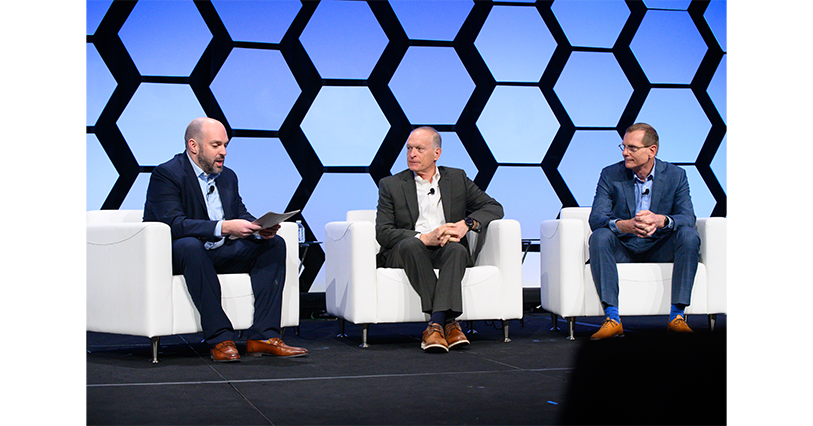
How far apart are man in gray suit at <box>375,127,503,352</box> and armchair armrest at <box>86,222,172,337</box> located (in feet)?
3.24

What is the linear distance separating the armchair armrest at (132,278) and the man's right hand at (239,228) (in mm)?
213

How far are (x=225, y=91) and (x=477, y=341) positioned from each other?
7.45 ft

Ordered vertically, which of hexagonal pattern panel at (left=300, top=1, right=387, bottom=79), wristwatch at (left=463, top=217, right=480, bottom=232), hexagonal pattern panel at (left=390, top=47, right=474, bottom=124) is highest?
hexagonal pattern panel at (left=300, top=1, right=387, bottom=79)

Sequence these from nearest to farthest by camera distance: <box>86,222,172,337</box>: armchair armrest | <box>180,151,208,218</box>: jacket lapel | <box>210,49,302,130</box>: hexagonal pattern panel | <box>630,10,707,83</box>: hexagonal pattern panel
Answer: <box>86,222,172,337</box>: armchair armrest
<box>180,151,208,218</box>: jacket lapel
<box>210,49,302,130</box>: hexagonal pattern panel
<box>630,10,707,83</box>: hexagonal pattern panel

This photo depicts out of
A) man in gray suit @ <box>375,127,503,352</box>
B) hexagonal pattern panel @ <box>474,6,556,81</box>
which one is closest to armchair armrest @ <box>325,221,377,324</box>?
man in gray suit @ <box>375,127,503,352</box>

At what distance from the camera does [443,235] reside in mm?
3211

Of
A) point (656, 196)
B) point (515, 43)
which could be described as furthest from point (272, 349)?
point (515, 43)

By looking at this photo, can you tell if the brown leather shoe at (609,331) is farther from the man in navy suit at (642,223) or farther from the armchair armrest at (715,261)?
the armchair armrest at (715,261)

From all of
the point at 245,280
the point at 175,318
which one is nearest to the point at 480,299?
the point at 245,280

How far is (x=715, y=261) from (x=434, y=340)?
1.43 metres

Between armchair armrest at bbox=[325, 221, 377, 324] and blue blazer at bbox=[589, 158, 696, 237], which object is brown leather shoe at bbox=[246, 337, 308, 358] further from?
blue blazer at bbox=[589, 158, 696, 237]

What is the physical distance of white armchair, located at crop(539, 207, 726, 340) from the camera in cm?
339

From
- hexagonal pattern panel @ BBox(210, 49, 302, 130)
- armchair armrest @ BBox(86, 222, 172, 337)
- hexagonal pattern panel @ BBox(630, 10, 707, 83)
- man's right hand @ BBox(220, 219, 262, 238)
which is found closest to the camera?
armchair armrest @ BBox(86, 222, 172, 337)
